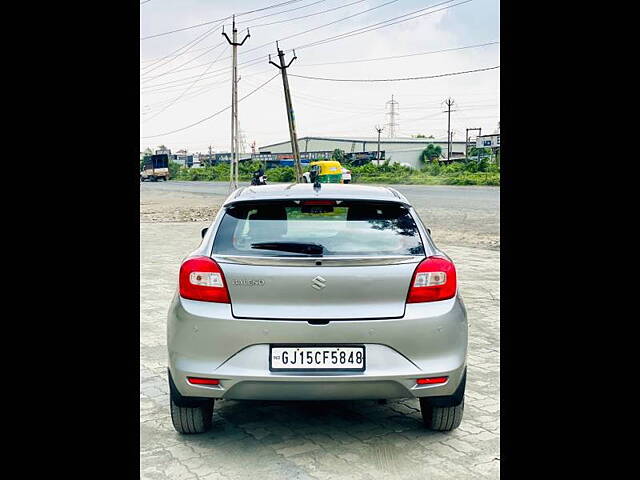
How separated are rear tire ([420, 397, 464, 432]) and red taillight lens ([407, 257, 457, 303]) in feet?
2.20

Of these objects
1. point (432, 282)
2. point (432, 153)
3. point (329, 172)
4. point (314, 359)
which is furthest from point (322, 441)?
point (432, 153)

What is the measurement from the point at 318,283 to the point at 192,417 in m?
1.22

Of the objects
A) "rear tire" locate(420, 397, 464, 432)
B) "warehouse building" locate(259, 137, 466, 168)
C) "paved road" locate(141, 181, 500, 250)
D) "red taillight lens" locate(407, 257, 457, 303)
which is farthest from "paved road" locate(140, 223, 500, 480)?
"warehouse building" locate(259, 137, 466, 168)

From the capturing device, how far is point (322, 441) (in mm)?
4434

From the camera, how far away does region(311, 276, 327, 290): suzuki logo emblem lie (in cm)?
405

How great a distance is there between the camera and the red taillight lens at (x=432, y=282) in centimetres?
415

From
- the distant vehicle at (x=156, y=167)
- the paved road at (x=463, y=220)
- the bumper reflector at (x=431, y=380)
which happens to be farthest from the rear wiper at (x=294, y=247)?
the distant vehicle at (x=156, y=167)

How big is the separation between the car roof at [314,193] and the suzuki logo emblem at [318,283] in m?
0.69

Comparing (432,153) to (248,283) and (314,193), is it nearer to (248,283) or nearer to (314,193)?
(314,193)
